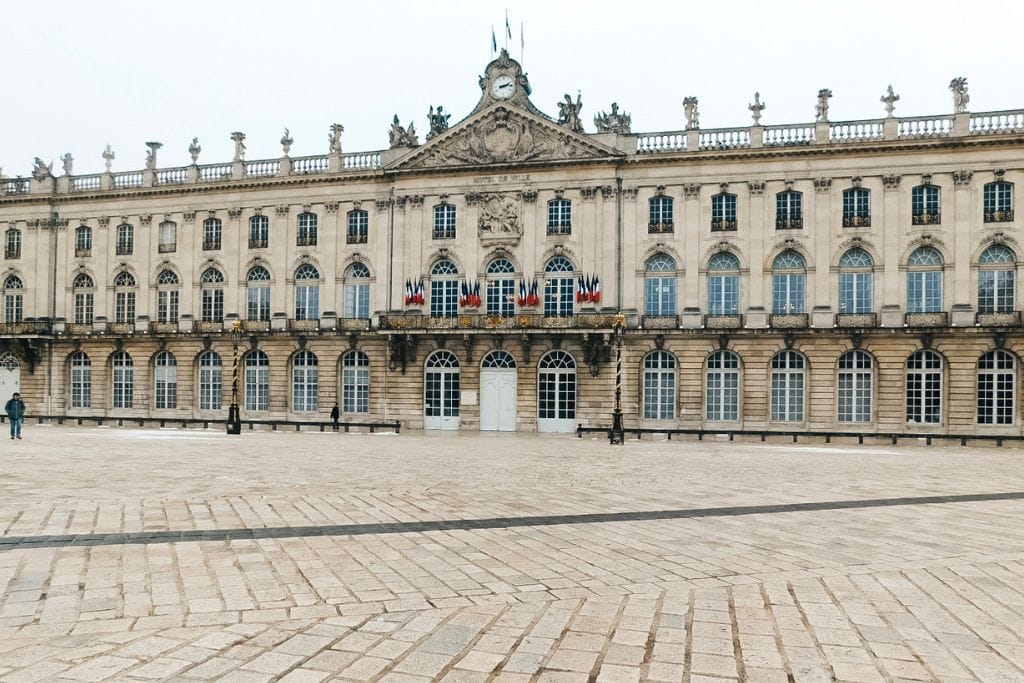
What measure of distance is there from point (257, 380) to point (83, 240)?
14241 mm

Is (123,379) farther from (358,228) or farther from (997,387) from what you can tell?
(997,387)

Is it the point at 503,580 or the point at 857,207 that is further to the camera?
the point at 857,207

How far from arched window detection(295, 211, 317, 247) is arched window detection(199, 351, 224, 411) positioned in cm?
787

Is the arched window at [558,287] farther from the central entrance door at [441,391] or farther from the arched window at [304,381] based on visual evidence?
the arched window at [304,381]

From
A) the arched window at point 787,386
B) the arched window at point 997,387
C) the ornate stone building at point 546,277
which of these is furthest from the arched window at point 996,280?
the arched window at point 787,386

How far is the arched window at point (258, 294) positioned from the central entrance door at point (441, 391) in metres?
9.98

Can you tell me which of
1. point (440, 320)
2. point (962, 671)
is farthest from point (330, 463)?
point (440, 320)

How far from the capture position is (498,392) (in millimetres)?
42000

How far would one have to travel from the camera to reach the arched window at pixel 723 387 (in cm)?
3962

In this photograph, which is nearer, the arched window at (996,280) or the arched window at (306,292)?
the arched window at (996,280)

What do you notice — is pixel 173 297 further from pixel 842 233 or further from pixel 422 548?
pixel 422 548

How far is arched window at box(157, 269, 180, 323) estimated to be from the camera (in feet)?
155

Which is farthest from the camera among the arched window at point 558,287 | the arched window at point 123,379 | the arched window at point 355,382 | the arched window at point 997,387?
the arched window at point 123,379

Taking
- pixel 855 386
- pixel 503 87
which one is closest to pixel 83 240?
pixel 503 87
